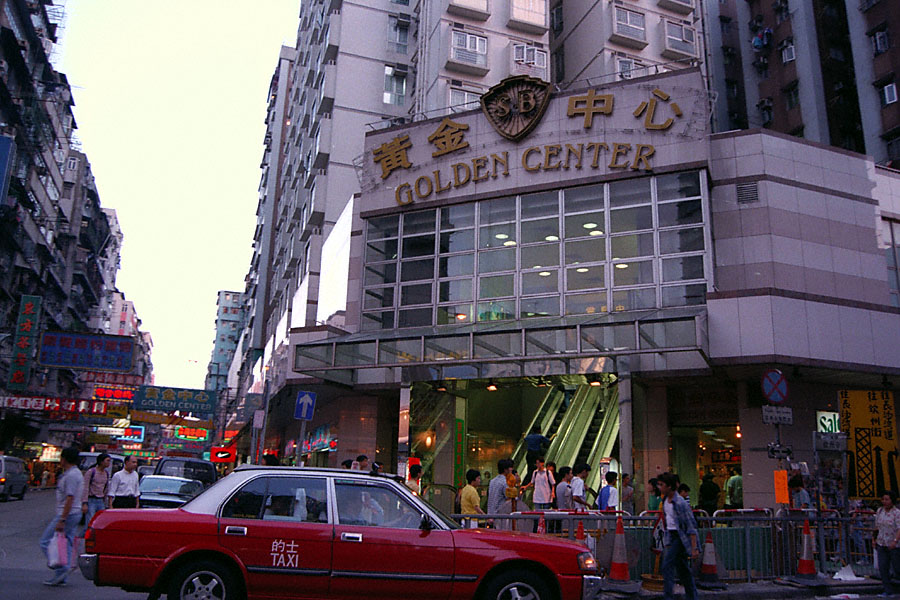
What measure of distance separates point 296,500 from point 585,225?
47.0 feet

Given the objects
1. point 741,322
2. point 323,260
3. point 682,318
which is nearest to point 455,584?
point 682,318

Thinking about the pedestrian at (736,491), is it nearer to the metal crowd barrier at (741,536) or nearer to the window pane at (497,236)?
the metal crowd barrier at (741,536)

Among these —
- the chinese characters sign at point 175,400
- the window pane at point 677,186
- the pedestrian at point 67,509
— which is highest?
the window pane at point 677,186

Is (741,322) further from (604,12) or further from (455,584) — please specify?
(604,12)

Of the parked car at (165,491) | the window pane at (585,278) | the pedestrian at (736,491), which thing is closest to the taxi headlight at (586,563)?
the parked car at (165,491)

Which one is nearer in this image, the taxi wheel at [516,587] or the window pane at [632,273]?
the taxi wheel at [516,587]

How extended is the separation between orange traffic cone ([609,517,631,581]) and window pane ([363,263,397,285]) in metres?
13.5

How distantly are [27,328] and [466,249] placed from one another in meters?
29.6

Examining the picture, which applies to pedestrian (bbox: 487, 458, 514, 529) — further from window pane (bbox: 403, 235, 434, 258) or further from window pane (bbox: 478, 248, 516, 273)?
window pane (bbox: 403, 235, 434, 258)

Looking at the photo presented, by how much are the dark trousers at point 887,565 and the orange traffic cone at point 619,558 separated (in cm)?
407

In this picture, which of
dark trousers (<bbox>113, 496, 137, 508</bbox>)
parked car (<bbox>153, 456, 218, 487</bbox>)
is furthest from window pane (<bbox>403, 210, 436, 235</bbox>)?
dark trousers (<bbox>113, 496, 137, 508</bbox>)

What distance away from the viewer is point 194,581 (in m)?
6.88

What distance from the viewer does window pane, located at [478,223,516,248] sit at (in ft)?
68.8

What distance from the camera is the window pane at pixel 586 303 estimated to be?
19297 millimetres
